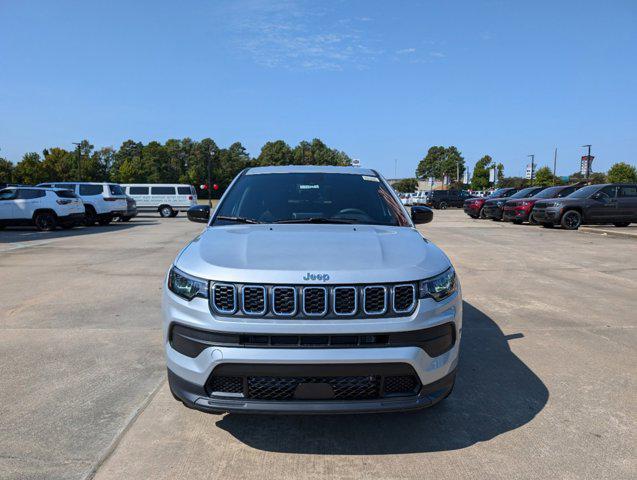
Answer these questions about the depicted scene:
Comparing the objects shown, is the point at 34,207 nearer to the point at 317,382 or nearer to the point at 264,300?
→ the point at 264,300

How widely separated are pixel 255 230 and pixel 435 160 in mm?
172192

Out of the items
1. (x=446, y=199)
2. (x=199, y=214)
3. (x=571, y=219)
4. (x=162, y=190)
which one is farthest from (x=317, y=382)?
(x=446, y=199)

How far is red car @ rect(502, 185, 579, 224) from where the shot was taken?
19781 mm

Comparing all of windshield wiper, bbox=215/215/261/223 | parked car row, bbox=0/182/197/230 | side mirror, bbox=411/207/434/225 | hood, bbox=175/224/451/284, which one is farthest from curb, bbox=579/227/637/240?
parked car row, bbox=0/182/197/230

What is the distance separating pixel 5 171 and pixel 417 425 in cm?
7836

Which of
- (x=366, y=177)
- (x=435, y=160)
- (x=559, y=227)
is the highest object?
(x=435, y=160)

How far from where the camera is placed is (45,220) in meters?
17.4

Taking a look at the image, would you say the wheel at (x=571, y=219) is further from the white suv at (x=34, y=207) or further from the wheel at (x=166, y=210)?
the wheel at (x=166, y=210)

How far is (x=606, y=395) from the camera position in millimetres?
3416

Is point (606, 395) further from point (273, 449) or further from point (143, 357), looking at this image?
point (143, 357)

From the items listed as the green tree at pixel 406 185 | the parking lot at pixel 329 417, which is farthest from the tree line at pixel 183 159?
the parking lot at pixel 329 417

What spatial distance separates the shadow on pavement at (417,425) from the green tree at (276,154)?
101871 millimetres

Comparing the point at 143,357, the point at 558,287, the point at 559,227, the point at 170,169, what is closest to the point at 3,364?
the point at 143,357

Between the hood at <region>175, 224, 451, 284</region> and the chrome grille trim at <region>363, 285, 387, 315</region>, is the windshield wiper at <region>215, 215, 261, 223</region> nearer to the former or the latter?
the hood at <region>175, 224, 451, 284</region>
